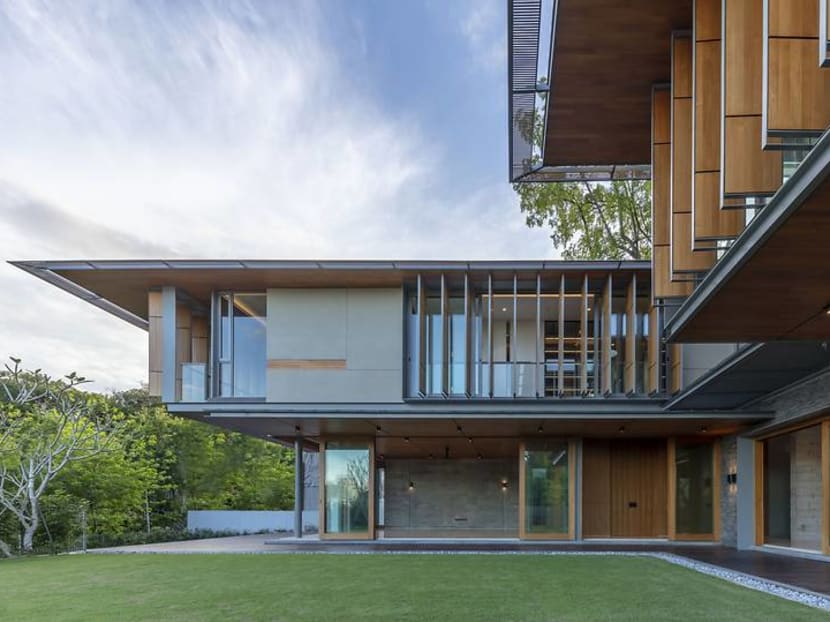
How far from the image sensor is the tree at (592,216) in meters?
24.8

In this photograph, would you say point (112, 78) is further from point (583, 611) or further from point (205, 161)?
point (583, 611)

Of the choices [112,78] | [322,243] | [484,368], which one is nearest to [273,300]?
[484,368]

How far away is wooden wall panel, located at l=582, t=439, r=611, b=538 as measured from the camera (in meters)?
17.6

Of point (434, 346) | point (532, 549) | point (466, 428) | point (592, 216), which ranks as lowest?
point (532, 549)

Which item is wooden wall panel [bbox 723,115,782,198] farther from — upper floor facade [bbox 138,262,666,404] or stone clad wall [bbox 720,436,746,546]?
stone clad wall [bbox 720,436,746,546]

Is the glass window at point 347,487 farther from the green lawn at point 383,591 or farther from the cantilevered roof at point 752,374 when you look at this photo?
the cantilevered roof at point 752,374

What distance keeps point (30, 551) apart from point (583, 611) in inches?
514

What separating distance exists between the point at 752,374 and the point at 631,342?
384cm

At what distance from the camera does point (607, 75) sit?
10570 millimetres

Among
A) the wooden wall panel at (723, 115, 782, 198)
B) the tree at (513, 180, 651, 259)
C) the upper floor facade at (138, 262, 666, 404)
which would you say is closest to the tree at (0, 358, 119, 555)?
the upper floor facade at (138, 262, 666, 404)

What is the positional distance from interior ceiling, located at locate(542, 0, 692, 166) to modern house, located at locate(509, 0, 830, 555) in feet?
0.10

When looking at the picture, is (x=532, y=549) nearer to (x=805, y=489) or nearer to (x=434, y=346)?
(x=434, y=346)

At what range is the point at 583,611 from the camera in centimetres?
735

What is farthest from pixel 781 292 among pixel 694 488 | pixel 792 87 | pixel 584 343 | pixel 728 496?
pixel 694 488
